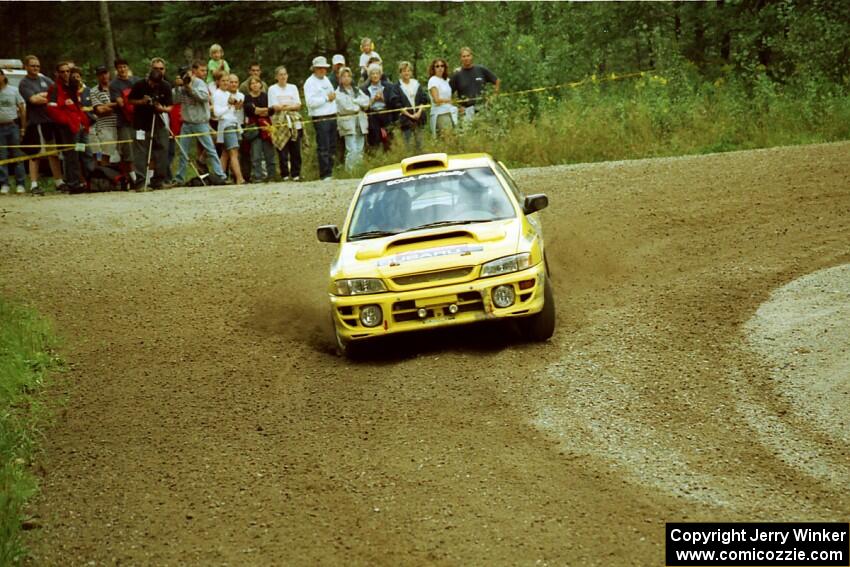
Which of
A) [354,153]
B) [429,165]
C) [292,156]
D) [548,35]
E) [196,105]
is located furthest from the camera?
[548,35]

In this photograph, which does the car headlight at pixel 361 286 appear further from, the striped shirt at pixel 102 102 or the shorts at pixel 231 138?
the striped shirt at pixel 102 102

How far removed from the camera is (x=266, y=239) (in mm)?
16391

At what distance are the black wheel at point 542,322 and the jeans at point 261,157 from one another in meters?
12.5

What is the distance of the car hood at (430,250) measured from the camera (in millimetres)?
9805

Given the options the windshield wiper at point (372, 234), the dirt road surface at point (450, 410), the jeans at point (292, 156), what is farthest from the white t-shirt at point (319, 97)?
the windshield wiper at point (372, 234)

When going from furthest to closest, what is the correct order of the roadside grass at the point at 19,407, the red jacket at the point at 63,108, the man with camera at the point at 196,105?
the man with camera at the point at 196,105, the red jacket at the point at 63,108, the roadside grass at the point at 19,407

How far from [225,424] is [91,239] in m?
8.95

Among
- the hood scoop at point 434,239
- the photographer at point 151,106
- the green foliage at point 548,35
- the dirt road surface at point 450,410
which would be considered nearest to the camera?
the dirt road surface at point 450,410

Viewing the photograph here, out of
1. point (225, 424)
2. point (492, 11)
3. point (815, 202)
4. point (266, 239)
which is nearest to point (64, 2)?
point (492, 11)

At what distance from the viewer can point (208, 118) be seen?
2109cm

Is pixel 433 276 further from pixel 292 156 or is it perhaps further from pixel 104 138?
pixel 104 138

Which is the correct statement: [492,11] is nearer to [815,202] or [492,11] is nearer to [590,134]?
[590,134]

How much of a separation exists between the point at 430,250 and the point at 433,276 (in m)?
0.28

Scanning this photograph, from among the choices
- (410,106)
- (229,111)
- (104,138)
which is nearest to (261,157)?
(229,111)
